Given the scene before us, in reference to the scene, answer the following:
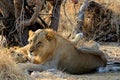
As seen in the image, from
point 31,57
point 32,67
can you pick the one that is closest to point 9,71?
point 32,67

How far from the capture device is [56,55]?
22.9ft

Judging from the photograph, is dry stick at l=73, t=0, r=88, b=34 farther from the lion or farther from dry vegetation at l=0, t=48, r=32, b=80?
dry vegetation at l=0, t=48, r=32, b=80

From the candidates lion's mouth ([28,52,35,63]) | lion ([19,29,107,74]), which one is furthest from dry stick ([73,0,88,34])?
lion's mouth ([28,52,35,63])

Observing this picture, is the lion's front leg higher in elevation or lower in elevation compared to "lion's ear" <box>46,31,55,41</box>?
lower

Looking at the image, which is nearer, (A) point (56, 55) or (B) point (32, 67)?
(B) point (32, 67)

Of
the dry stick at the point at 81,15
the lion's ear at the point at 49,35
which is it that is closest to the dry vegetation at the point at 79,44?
the dry stick at the point at 81,15

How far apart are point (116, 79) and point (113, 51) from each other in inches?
118

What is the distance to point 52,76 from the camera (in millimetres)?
6223

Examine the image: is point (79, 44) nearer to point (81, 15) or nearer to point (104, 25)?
point (81, 15)

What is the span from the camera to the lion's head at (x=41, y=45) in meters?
6.69

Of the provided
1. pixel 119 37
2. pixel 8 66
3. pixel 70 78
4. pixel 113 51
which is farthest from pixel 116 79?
pixel 119 37

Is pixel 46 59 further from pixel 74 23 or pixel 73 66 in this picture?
pixel 74 23

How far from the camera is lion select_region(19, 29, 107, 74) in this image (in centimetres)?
672

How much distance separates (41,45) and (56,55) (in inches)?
14.2
